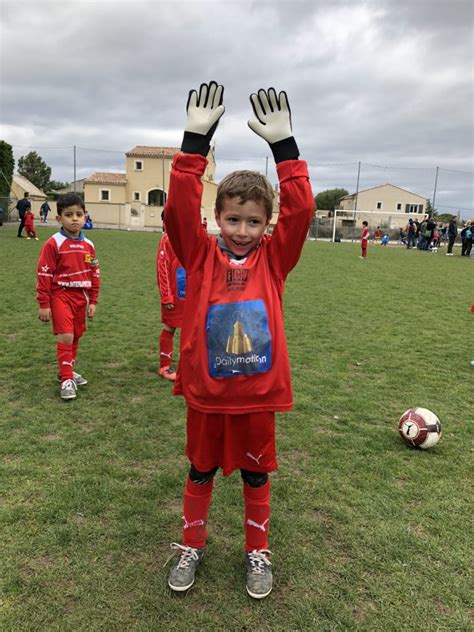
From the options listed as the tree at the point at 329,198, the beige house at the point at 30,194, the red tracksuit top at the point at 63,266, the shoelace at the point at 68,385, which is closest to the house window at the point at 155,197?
the beige house at the point at 30,194

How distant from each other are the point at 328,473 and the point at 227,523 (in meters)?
0.92

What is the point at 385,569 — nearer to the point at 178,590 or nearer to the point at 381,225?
the point at 178,590

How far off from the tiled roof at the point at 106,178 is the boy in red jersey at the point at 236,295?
2224 inches

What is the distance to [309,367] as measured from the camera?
5.88 metres

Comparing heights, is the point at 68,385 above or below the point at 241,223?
below

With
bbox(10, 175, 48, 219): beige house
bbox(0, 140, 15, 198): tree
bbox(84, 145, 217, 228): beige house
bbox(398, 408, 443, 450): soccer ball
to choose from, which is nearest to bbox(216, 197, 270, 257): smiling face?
bbox(398, 408, 443, 450): soccer ball

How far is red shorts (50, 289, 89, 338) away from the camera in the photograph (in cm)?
466

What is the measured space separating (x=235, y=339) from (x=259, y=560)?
1152mm

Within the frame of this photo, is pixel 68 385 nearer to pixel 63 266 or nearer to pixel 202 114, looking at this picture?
pixel 63 266

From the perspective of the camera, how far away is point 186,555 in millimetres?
2463

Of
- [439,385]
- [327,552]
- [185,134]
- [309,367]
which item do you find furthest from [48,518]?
[439,385]

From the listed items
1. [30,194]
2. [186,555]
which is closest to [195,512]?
[186,555]

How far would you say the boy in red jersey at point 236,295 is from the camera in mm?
2184

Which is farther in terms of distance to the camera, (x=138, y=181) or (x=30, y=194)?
(x=30, y=194)
